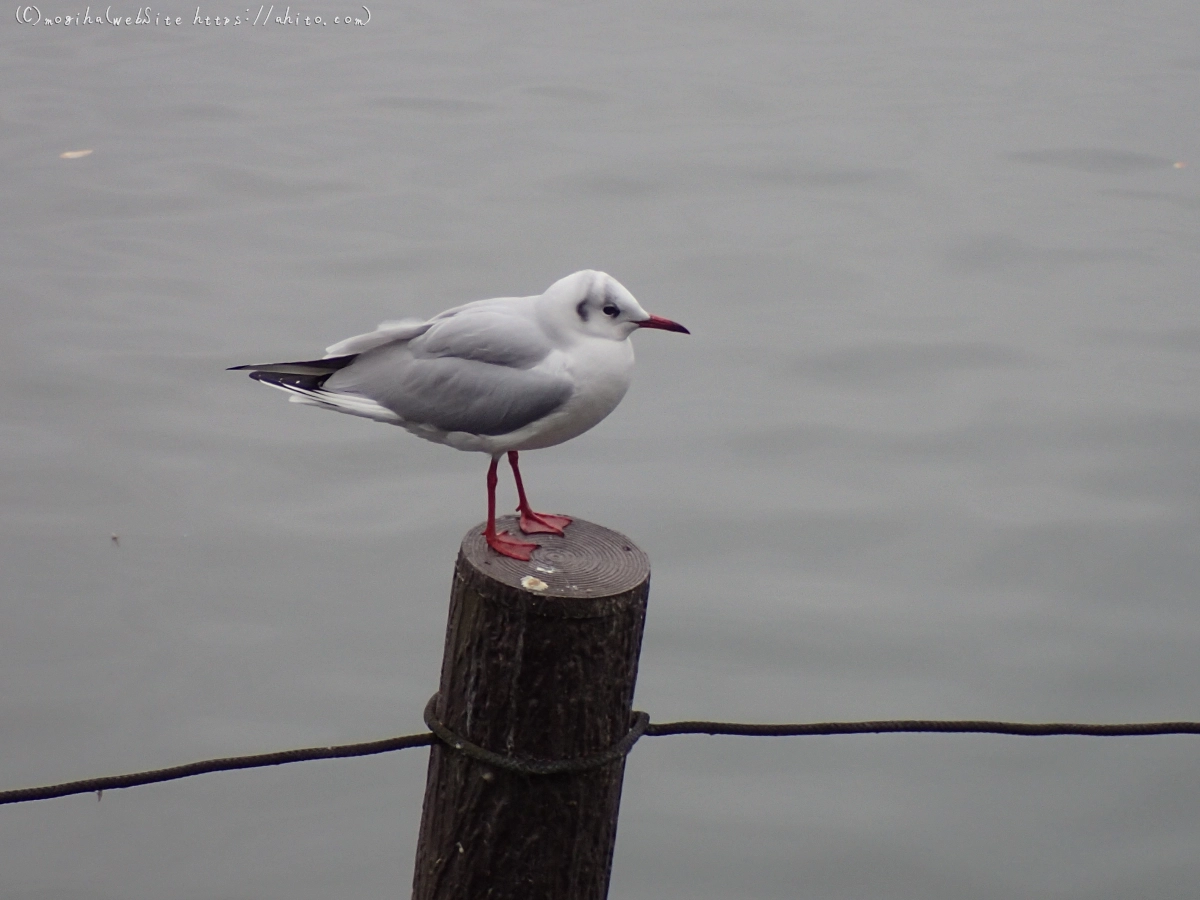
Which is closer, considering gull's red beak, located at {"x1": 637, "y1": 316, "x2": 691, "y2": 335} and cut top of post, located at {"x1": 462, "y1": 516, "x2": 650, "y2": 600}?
cut top of post, located at {"x1": 462, "y1": 516, "x2": 650, "y2": 600}

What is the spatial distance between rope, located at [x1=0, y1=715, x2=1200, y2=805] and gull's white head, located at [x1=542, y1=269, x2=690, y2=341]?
0.62 metres

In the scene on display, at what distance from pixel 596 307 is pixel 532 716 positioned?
0.73 meters

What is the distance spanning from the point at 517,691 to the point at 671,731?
0.39 metres

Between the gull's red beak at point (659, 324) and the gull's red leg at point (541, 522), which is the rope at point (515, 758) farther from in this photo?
the gull's red beak at point (659, 324)

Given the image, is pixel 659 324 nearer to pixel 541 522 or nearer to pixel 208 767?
pixel 541 522

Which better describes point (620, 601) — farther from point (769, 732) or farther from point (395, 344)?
point (395, 344)

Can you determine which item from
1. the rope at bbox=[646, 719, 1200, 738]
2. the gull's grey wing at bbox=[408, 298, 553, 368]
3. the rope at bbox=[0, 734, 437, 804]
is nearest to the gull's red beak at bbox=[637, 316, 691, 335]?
the gull's grey wing at bbox=[408, 298, 553, 368]

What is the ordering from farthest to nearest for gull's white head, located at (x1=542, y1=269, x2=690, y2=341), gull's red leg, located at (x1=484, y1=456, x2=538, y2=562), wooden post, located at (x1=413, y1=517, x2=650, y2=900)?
gull's white head, located at (x1=542, y1=269, x2=690, y2=341), gull's red leg, located at (x1=484, y1=456, x2=538, y2=562), wooden post, located at (x1=413, y1=517, x2=650, y2=900)

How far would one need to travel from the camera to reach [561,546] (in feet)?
5.94

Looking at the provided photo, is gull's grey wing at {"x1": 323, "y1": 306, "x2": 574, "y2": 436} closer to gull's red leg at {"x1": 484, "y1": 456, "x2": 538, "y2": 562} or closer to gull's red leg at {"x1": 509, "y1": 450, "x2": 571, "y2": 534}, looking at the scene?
gull's red leg at {"x1": 509, "y1": 450, "x2": 571, "y2": 534}

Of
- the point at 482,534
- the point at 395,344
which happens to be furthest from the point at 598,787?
the point at 395,344

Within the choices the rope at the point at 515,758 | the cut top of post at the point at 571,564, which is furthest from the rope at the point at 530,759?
the cut top of post at the point at 571,564

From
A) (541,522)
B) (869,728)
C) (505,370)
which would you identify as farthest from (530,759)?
(505,370)

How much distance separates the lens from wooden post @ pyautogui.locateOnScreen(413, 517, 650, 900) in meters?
1.61
